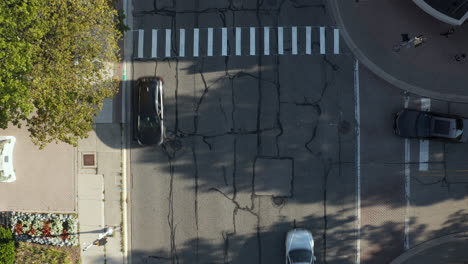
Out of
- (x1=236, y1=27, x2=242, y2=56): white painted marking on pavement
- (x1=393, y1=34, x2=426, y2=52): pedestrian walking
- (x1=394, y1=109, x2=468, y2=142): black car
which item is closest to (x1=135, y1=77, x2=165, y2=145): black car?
(x1=236, y1=27, x2=242, y2=56): white painted marking on pavement

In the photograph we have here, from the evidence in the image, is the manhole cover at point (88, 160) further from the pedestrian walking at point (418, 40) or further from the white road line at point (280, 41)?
the pedestrian walking at point (418, 40)

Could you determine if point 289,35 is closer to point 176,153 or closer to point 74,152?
point 176,153

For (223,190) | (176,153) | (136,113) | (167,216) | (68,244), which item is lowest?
(68,244)

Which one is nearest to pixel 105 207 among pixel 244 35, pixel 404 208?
pixel 244 35

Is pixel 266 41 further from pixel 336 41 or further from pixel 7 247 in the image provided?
pixel 7 247

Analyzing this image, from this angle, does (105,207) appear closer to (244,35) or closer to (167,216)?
(167,216)

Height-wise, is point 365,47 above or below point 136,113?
above

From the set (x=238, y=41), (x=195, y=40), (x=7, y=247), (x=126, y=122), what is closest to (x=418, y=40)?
(x=238, y=41)
